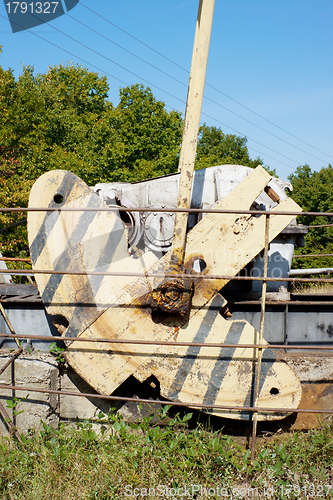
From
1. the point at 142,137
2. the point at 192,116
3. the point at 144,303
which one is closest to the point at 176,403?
the point at 144,303

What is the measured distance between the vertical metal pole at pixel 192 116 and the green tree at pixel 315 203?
24.7 metres

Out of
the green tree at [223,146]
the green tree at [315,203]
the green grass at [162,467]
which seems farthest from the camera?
the green tree at [223,146]

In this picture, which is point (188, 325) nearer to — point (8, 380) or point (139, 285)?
point (139, 285)

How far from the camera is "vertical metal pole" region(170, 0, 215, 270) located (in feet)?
10.7

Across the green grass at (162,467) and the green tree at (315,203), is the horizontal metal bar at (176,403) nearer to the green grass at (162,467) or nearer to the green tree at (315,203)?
the green grass at (162,467)

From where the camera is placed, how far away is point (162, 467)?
8.93ft

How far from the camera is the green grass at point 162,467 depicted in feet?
8.74

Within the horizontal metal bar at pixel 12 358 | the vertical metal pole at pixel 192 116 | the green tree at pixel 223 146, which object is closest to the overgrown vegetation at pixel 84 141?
the green tree at pixel 223 146

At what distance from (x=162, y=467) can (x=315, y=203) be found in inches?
1401

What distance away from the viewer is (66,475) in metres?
2.75

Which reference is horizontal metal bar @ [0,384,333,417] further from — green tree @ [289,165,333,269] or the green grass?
green tree @ [289,165,333,269]

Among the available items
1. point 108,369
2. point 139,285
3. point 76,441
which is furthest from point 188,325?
point 76,441

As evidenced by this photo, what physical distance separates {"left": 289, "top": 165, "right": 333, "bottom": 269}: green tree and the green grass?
24725 mm

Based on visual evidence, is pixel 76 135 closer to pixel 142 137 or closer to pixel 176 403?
pixel 142 137
